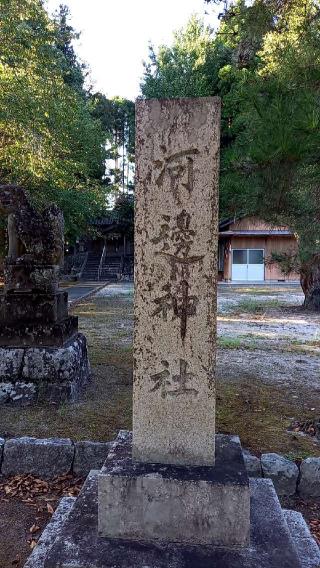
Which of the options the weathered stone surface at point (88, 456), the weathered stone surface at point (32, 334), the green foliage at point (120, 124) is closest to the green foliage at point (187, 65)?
the green foliage at point (120, 124)

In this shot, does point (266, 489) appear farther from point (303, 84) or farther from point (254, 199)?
point (303, 84)

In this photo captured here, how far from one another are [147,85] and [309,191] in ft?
79.1

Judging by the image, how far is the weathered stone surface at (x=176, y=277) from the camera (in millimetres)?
2268

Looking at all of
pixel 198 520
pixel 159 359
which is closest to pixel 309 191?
pixel 159 359

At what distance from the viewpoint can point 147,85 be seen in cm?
2533

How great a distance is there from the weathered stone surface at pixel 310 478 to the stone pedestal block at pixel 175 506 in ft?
4.19

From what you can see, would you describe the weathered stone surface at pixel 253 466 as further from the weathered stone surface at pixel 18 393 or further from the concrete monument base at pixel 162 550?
the weathered stone surface at pixel 18 393

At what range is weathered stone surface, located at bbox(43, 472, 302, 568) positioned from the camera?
6.49 feet

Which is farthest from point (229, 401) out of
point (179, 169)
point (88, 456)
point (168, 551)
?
point (179, 169)

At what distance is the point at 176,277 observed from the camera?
2295 mm

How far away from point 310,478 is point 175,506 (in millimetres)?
1526

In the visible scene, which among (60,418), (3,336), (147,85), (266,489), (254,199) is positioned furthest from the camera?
(147,85)

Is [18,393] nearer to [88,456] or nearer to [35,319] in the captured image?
[35,319]

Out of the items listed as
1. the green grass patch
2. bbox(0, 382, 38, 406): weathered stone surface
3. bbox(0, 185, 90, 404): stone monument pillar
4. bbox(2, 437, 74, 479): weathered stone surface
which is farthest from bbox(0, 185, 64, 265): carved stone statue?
the green grass patch
